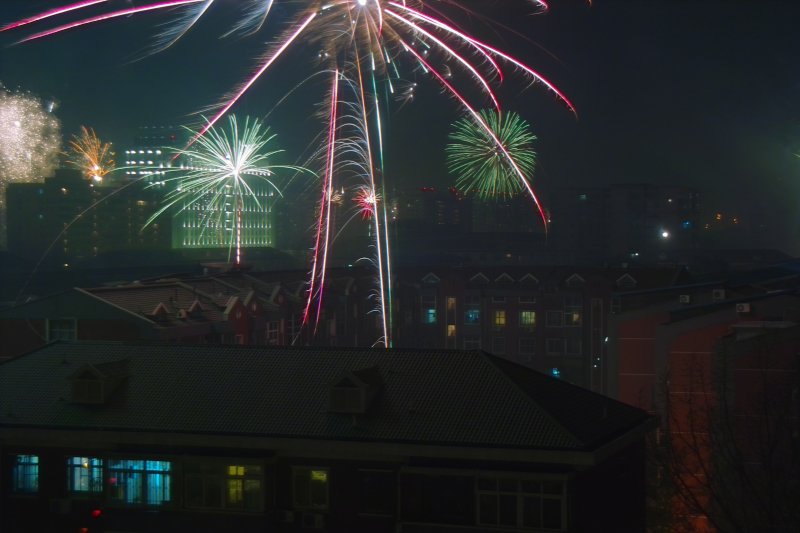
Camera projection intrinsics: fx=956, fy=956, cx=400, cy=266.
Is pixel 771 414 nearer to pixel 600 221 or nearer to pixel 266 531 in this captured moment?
pixel 266 531

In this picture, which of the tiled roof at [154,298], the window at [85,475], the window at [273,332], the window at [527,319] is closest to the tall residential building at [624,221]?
the window at [527,319]

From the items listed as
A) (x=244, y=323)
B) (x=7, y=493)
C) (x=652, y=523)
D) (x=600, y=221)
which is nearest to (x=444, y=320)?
(x=244, y=323)

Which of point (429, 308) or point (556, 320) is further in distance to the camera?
point (429, 308)

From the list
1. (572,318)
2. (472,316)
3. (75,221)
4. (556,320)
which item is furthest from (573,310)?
(75,221)

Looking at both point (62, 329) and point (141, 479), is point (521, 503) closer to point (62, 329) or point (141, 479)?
point (141, 479)

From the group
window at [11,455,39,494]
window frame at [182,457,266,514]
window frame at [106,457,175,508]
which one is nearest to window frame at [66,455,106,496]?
window frame at [106,457,175,508]

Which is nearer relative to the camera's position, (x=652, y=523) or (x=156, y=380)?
(x=156, y=380)

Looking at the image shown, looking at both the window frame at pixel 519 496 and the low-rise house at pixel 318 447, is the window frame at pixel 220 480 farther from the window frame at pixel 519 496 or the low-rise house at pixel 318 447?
the window frame at pixel 519 496
